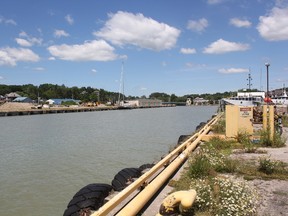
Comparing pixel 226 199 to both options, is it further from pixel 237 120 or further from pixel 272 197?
pixel 237 120

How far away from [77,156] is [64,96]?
181 m

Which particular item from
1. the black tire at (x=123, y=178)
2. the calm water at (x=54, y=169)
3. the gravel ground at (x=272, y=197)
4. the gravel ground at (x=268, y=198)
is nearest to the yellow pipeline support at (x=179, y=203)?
the gravel ground at (x=268, y=198)

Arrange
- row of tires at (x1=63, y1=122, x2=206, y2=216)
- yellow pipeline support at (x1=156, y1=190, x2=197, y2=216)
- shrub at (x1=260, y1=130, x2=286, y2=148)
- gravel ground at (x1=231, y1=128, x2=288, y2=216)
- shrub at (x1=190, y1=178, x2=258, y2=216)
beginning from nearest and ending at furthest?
1. shrub at (x1=190, y1=178, x2=258, y2=216)
2. yellow pipeline support at (x1=156, y1=190, x2=197, y2=216)
3. gravel ground at (x1=231, y1=128, x2=288, y2=216)
4. row of tires at (x1=63, y1=122, x2=206, y2=216)
5. shrub at (x1=260, y1=130, x2=286, y2=148)

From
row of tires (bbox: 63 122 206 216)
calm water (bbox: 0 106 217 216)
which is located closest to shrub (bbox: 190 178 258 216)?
row of tires (bbox: 63 122 206 216)

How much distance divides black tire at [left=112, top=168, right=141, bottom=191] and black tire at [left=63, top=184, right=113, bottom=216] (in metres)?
0.99

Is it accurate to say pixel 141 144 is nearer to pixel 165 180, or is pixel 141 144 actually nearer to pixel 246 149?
pixel 246 149

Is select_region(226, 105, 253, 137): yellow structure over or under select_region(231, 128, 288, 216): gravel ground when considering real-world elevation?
over

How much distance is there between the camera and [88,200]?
6.86 metres

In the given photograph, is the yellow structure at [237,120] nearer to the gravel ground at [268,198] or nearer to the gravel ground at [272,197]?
the gravel ground at [268,198]

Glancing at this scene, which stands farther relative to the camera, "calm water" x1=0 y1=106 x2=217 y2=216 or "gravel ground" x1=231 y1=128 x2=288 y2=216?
"calm water" x1=0 y1=106 x2=217 y2=216

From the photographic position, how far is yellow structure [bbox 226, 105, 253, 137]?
1577cm

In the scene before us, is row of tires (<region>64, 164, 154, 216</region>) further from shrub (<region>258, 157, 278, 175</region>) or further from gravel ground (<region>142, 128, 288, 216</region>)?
shrub (<region>258, 157, 278, 175</region>)

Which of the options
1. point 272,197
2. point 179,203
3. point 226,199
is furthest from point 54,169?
point 226,199

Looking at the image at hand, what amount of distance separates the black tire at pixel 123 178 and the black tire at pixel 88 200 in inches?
38.8
